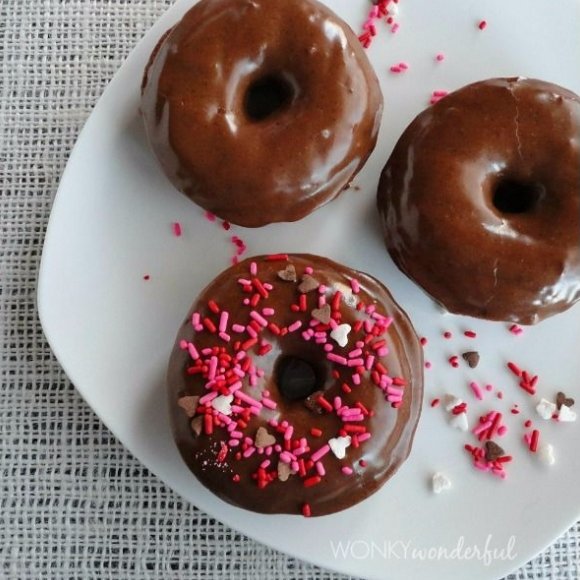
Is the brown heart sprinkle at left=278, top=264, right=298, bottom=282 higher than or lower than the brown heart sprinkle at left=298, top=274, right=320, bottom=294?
lower

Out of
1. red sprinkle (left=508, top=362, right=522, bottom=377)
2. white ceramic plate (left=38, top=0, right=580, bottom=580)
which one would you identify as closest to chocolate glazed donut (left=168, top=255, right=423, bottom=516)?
white ceramic plate (left=38, top=0, right=580, bottom=580)

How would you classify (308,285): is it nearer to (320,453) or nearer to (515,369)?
(320,453)

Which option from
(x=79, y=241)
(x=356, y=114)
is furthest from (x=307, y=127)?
(x=79, y=241)

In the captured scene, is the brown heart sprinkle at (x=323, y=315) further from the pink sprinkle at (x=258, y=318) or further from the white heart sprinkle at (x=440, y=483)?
the white heart sprinkle at (x=440, y=483)

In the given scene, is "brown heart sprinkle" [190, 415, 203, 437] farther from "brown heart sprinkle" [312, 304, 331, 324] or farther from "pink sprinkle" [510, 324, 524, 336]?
"pink sprinkle" [510, 324, 524, 336]

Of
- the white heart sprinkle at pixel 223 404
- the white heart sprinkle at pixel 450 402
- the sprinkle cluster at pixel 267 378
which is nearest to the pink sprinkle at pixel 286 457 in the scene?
the sprinkle cluster at pixel 267 378

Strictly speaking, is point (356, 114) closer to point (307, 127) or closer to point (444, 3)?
point (307, 127)
